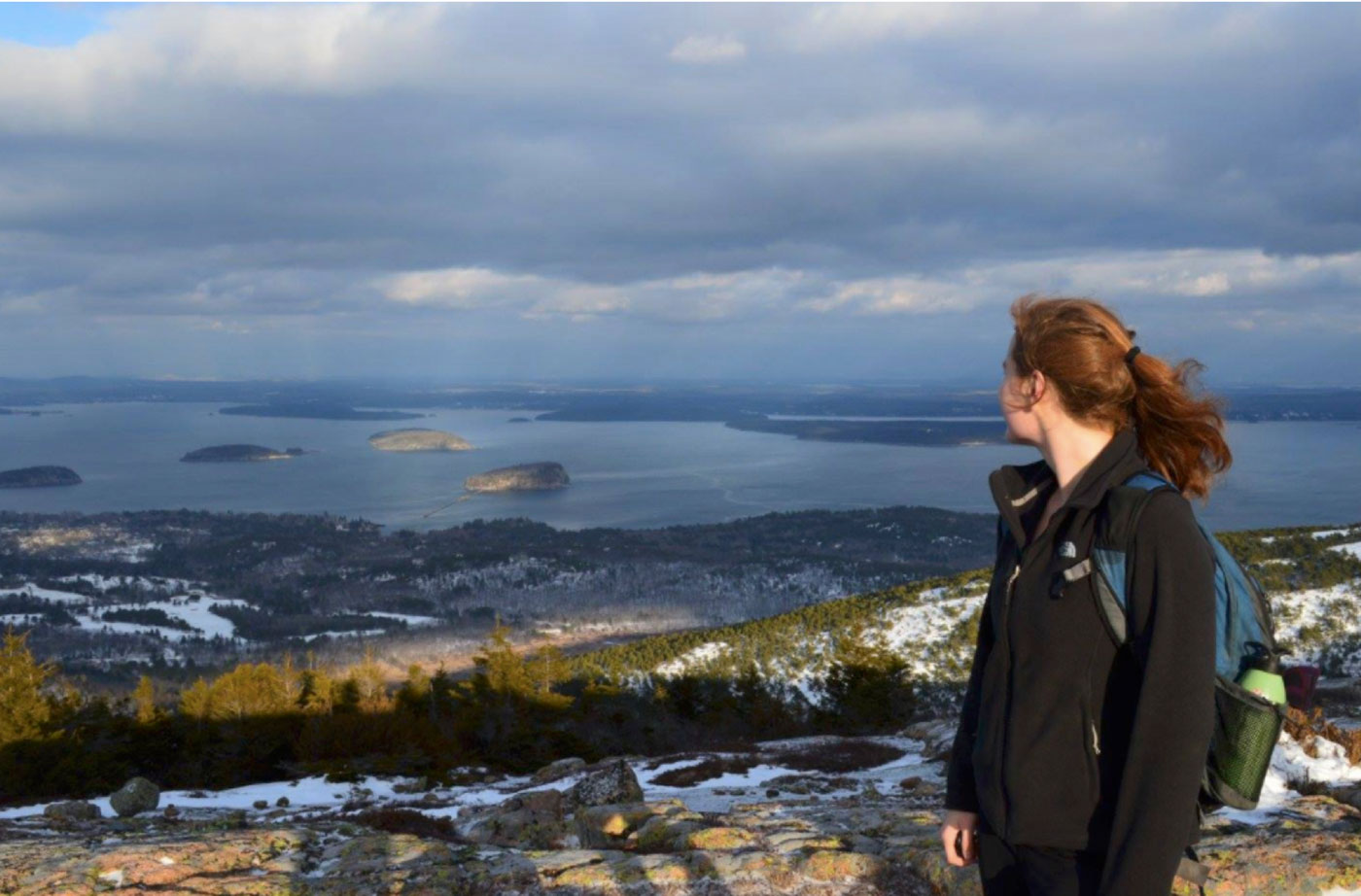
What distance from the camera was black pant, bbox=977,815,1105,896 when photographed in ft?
8.79

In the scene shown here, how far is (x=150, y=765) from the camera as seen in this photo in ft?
83.1

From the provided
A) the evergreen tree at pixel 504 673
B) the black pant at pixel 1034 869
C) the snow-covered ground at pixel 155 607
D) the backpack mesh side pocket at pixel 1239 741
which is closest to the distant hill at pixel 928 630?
the evergreen tree at pixel 504 673

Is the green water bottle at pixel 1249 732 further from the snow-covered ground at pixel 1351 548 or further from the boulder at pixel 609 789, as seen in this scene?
Result: the snow-covered ground at pixel 1351 548

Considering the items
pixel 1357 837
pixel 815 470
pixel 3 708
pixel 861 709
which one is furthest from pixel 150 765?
pixel 815 470

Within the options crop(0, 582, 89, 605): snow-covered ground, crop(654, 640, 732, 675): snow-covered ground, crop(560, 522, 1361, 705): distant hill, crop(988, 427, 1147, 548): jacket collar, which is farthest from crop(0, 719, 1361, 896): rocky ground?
crop(0, 582, 89, 605): snow-covered ground

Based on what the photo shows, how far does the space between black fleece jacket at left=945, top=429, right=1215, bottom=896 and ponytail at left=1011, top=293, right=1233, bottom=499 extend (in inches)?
3.8

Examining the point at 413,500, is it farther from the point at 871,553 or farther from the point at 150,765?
the point at 150,765

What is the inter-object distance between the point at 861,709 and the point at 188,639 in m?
84.6

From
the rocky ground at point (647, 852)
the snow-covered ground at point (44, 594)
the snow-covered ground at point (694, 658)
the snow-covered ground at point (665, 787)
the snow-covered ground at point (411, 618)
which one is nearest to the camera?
the rocky ground at point (647, 852)

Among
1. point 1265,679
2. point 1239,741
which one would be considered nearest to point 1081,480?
point 1265,679

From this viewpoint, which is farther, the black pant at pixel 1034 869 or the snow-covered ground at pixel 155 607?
the snow-covered ground at pixel 155 607

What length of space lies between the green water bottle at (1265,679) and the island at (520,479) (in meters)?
187

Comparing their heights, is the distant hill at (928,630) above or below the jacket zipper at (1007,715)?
below

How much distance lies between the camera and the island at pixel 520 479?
188750 millimetres
